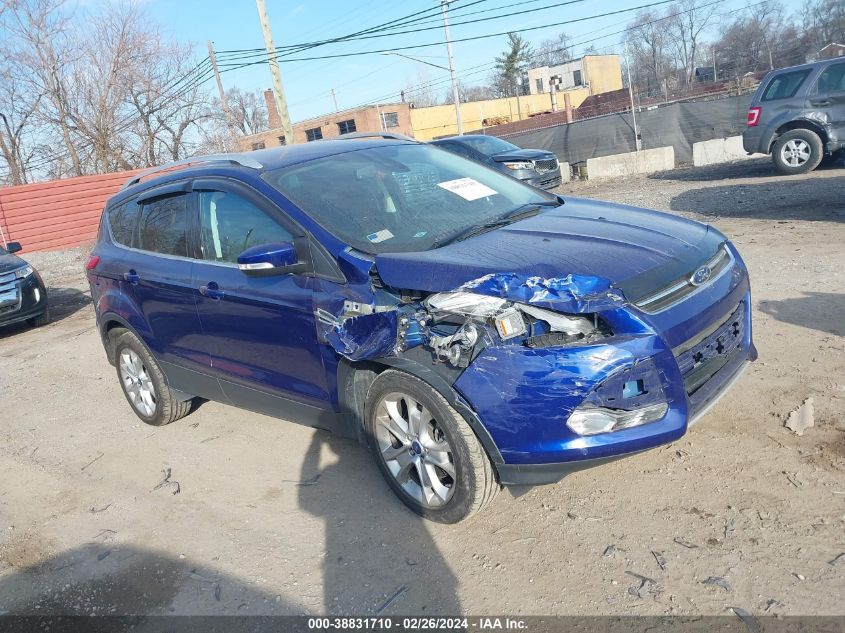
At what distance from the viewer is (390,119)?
53344mm

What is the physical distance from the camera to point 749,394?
405 cm

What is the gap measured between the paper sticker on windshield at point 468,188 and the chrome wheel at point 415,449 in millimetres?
1404

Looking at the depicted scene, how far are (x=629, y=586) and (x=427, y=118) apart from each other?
2142 inches

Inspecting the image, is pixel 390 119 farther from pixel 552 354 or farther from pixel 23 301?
pixel 552 354

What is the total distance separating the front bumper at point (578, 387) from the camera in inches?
105

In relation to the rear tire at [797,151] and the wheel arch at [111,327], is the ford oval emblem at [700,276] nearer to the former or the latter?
the wheel arch at [111,327]

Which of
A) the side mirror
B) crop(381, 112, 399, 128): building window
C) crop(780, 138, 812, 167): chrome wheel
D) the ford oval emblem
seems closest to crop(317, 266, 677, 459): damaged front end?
the ford oval emblem

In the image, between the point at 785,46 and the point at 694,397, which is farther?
the point at 785,46

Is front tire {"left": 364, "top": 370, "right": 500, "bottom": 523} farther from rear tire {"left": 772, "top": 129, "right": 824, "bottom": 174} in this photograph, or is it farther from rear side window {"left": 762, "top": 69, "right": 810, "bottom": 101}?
rear side window {"left": 762, "top": 69, "right": 810, "bottom": 101}

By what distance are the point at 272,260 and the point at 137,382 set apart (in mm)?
2570

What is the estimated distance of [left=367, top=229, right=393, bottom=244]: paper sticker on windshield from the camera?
348 cm

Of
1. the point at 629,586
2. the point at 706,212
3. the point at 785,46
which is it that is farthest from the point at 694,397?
the point at 785,46

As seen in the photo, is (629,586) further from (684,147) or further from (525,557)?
(684,147)

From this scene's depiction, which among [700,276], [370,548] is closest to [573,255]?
[700,276]
